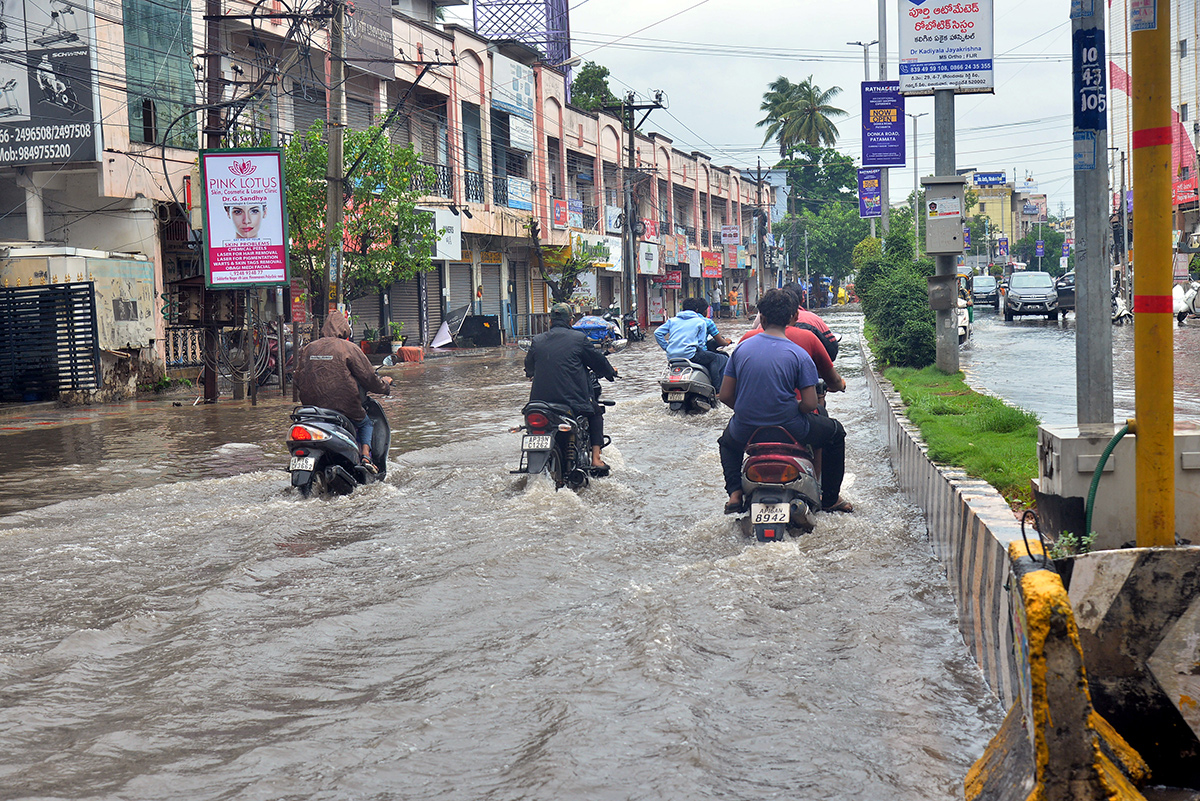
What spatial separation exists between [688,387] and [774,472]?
25.3 ft

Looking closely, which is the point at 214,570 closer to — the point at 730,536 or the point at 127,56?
the point at 730,536

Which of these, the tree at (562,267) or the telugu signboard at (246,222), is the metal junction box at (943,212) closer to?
the telugu signboard at (246,222)

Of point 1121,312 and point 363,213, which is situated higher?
point 363,213

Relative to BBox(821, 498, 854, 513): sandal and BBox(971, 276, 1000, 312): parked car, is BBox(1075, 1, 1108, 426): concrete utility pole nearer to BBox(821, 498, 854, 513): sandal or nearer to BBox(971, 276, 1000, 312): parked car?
BBox(821, 498, 854, 513): sandal

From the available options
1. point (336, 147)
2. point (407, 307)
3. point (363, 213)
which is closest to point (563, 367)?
point (336, 147)

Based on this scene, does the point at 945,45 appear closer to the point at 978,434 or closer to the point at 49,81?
the point at 978,434

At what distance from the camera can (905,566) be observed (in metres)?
6.43

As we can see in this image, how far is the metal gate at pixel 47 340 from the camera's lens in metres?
18.7

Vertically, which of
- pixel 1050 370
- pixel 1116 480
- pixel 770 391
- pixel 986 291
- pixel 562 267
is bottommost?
pixel 1050 370

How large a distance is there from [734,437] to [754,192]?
78.0m

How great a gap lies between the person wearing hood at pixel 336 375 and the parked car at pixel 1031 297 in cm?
3098

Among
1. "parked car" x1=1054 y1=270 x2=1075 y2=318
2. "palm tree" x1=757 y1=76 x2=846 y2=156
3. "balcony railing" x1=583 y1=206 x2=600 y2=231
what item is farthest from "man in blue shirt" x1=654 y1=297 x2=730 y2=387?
"palm tree" x1=757 y1=76 x2=846 y2=156

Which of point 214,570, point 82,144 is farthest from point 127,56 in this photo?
point 214,570

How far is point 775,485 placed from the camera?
655 centimetres
